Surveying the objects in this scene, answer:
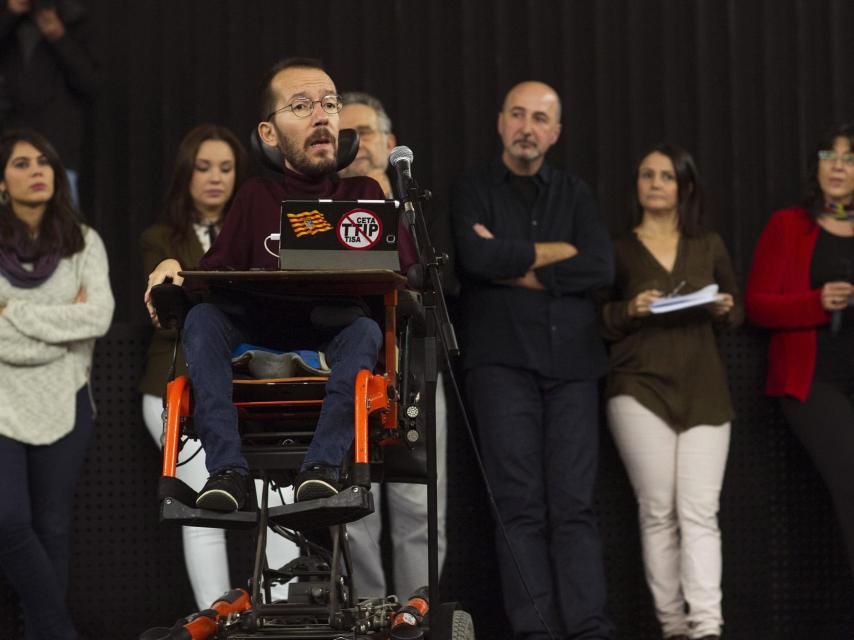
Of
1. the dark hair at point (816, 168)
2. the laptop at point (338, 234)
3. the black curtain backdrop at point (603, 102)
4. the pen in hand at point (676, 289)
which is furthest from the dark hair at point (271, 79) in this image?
the dark hair at point (816, 168)

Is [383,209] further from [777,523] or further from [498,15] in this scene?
[498,15]

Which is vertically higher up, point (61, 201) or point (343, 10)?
point (343, 10)

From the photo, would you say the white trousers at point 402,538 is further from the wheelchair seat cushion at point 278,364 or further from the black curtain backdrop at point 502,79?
the black curtain backdrop at point 502,79

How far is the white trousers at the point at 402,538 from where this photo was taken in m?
4.22

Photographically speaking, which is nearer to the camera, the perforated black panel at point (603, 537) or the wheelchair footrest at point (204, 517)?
the wheelchair footrest at point (204, 517)

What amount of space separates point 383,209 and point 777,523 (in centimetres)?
238

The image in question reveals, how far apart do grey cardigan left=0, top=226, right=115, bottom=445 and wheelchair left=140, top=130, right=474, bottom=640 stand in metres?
1.11

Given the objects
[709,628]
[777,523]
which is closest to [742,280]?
[777,523]

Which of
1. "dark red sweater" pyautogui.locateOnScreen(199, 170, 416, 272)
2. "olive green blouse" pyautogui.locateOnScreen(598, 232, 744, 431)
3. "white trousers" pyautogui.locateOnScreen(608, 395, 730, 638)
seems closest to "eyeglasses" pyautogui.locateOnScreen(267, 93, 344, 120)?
"dark red sweater" pyautogui.locateOnScreen(199, 170, 416, 272)

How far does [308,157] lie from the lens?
3.33 m

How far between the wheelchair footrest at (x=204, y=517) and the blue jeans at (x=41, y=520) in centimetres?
129

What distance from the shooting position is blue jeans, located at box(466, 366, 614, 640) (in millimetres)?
4168

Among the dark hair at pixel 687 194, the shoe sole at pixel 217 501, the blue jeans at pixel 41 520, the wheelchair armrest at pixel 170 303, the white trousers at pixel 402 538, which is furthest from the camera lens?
the dark hair at pixel 687 194

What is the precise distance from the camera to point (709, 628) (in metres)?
4.26
